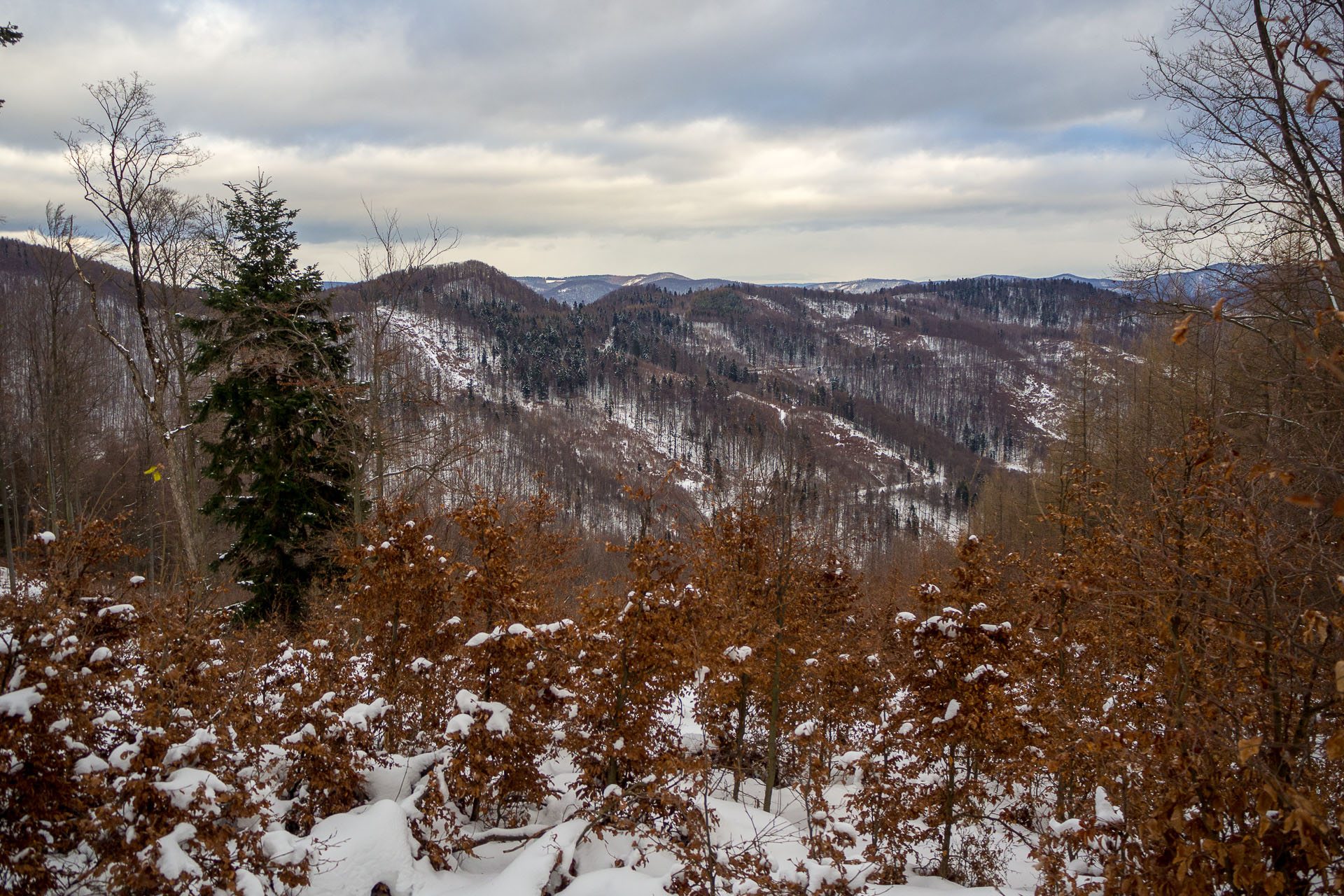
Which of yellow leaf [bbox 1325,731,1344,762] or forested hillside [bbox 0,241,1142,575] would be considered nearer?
yellow leaf [bbox 1325,731,1344,762]

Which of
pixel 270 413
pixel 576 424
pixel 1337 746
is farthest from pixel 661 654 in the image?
pixel 576 424

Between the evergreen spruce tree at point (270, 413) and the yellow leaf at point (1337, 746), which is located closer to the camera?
the yellow leaf at point (1337, 746)

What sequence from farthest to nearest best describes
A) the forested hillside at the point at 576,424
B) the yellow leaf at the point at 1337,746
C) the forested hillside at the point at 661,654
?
the forested hillside at the point at 576,424, the forested hillside at the point at 661,654, the yellow leaf at the point at 1337,746

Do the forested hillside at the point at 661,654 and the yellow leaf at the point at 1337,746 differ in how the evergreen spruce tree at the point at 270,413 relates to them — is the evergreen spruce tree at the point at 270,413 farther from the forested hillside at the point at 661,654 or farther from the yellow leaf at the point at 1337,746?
the yellow leaf at the point at 1337,746

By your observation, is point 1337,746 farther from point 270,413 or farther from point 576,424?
point 576,424

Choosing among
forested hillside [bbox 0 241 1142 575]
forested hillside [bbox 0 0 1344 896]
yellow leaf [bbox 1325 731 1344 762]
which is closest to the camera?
yellow leaf [bbox 1325 731 1344 762]

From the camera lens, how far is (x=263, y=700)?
26.2 feet

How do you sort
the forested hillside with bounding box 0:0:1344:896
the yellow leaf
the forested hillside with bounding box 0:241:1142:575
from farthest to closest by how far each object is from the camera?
1. the forested hillside with bounding box 0:241:1142:575
2. the forested hillside with bounding box 0:0:1344:896
3. the yellow leaf

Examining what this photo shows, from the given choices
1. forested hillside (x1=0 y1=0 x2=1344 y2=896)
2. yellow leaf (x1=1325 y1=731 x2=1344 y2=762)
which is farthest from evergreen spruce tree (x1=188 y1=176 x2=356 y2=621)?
yellow leaf (x1=1325 y1=731 x2=1344 y2=762)

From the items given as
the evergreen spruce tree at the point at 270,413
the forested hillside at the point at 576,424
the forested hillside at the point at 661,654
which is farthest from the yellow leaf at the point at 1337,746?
the evergreen spruce tree at the point at 270,413

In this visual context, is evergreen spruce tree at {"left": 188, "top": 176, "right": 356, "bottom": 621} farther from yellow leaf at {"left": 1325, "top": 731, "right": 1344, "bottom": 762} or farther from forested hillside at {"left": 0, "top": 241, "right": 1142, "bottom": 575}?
yellow leaf at {"left": 1325, "top": 731, "right": 1344, "bottom": 762}

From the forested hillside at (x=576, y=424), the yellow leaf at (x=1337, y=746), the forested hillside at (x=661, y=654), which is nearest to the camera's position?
the yellow leaf at (x=1337, y=746)

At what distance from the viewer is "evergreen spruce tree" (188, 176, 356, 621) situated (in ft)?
53.1

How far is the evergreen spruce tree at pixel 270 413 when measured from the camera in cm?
1619
